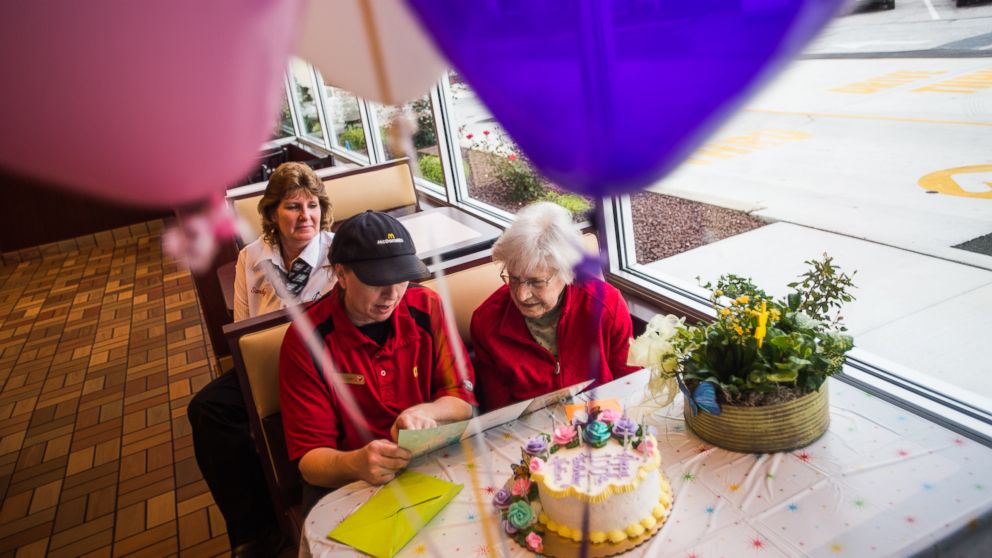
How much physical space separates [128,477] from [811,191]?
115 inches

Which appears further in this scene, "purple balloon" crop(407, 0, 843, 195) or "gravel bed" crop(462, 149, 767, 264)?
"gravel bed" crop(462, 149, 767, 264)

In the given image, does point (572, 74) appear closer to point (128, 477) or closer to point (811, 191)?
point (811, 191)

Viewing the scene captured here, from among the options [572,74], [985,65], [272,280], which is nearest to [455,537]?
[572,74]

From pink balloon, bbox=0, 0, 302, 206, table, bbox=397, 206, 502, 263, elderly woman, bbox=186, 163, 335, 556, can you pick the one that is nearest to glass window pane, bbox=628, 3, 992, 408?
table, bbox=397, 206, 502, 263

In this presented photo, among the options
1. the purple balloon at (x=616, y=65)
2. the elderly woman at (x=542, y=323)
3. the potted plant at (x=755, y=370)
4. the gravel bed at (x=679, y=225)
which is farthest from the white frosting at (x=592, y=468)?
the gravel bed at (x=679, y=225)

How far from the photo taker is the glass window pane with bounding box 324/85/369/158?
18.9 ft

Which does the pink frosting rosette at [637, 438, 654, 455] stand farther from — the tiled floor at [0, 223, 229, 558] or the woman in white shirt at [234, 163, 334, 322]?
the tiled floor at [0, 223, 229, 558]

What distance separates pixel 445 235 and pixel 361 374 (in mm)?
1252

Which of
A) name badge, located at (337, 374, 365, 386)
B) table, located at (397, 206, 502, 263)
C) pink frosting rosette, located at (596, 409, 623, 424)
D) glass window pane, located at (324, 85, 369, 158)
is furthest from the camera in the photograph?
glass window pane, located at (324, 85, 369, 158)

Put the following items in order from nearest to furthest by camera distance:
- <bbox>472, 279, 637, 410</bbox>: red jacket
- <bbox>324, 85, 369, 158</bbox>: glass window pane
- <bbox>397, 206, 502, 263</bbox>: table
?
<bbox>472, 279, 637, 410</bbox>: red jacket
<bbox>397, 206, 502, 263</bbox>: table
<bbox>324, 85, 369, 158</bbox>: glass window pane

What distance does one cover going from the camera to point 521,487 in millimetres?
1211

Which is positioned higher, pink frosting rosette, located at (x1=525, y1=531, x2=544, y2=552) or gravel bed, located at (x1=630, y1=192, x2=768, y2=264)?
gravel bed, located at (x1=630, y1=192, x2=768, y2=264)

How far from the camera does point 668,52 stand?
0.37m

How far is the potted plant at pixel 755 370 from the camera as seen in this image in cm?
124
